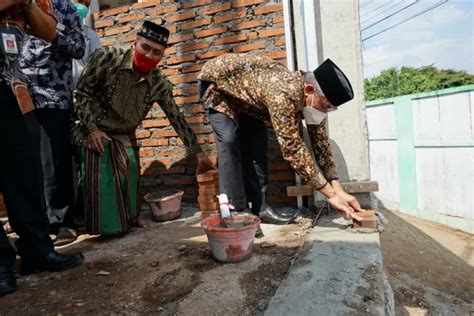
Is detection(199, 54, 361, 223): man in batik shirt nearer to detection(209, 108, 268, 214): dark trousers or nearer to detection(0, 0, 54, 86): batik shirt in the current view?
detection(209, 108, 268, 214): dark trousers

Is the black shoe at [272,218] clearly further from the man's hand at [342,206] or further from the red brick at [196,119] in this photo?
the red brick at [196,119]

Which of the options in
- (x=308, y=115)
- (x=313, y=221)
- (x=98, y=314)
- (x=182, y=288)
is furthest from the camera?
(x=313, y=221)

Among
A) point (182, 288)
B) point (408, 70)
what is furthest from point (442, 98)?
point (408, 70)

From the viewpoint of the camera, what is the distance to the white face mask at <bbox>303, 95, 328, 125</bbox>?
92.7 inches

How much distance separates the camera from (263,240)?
256 centimetres

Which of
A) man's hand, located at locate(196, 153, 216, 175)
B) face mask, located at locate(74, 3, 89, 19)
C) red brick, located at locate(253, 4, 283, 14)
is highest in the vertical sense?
face mask, located at locate(74, 3, 89, 19)

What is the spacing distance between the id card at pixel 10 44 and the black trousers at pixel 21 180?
172mm

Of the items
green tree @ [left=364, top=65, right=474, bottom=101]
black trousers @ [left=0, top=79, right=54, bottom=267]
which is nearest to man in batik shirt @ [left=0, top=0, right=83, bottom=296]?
black trousers @ [left=0, top=79, right=54, bottom=267]

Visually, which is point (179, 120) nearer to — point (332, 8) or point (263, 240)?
point (263, 240)

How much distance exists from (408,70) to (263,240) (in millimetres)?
16700

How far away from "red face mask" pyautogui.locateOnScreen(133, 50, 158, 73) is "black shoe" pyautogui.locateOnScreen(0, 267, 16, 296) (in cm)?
164

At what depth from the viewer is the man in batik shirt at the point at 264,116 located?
2.22m

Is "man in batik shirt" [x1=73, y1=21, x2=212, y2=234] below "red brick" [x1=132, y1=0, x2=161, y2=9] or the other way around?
below

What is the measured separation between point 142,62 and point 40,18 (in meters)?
1.01
